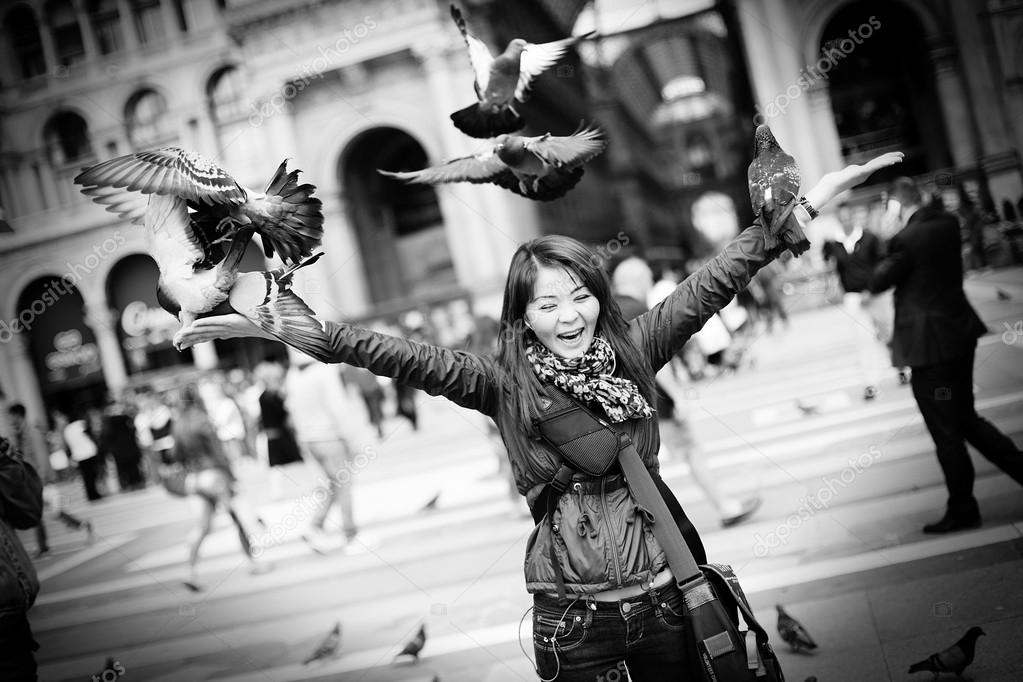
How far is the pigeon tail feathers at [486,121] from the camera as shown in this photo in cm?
357

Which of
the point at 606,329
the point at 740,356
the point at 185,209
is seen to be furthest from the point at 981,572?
the point at 740,356

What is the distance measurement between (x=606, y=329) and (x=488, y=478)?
8.01 meters

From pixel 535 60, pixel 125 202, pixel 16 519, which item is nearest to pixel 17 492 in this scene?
pixel 16 519

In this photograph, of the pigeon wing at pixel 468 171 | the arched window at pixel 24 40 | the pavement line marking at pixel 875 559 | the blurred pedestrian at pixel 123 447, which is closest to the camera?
the pigeon wing at pixel 468 171

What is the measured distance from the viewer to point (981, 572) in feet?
14.4

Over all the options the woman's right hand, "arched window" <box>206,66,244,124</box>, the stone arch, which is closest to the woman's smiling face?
the woman's right hand

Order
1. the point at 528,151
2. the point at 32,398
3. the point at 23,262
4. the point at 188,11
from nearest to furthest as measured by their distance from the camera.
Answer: the point at 528,151 < the point at 32,398 < the point at 23,262 < the point at 188,11

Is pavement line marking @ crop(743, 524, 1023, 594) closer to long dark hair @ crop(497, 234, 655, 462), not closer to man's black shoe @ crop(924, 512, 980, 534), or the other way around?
man's black shoe @ crop(924, 512, 980, 534)

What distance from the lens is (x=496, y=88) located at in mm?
3568

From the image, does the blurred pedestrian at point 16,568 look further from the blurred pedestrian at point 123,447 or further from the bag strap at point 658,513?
the blurred pedestrian at point 123,447

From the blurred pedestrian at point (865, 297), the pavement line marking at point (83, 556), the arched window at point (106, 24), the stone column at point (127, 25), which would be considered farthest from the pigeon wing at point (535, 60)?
the stone column at point (127, 25)

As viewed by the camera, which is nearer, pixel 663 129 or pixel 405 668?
pixel 405 668

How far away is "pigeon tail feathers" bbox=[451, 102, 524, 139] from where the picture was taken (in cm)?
357

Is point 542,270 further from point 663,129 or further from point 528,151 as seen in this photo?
point 663,129
